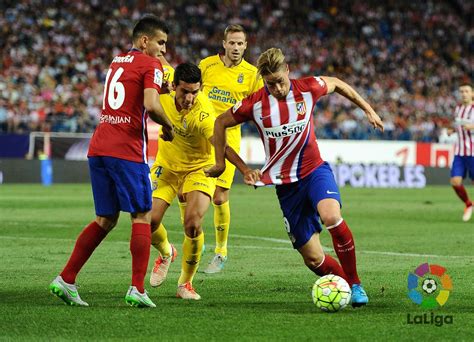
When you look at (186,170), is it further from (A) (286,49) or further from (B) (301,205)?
(A) (286,49)

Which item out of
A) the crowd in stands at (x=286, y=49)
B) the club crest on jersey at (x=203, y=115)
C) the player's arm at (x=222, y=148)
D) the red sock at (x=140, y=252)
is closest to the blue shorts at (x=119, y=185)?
the red sock at (x=140, y=252)

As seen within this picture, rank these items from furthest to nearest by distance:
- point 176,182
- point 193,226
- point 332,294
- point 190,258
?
point 176,182 < point 193,226 < point 190,258 < point 332,294

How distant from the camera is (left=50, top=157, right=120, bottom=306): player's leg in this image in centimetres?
797

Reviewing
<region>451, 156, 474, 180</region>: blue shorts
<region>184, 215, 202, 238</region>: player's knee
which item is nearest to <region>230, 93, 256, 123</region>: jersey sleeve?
<region>184, 215, 202, 238</region>: player's knee

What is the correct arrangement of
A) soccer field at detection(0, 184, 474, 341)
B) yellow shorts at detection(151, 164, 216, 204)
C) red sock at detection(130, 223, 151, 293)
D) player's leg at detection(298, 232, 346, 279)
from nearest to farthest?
soccer field at detection(0, 184, 474, 341), red sock at detection(130, 223, 151, 293), player's leg at detection(298, 232, 346, 279), yellow shorts at detection(151, 164, 216, 204)

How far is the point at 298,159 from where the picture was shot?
8273 millimetres

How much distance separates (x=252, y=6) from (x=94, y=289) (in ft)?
115

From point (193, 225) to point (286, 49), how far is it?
32438 millimetres

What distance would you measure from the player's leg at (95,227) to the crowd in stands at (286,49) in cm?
2361

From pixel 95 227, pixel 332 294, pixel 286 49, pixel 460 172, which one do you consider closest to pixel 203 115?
pixel 95 227

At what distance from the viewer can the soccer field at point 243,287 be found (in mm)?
6703

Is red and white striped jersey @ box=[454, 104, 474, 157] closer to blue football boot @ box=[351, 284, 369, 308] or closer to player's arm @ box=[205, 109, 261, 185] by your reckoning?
player's arm @ box=[205, 109, 261, 185]

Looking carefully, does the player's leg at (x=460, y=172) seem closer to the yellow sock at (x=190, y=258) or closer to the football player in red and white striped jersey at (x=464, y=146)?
the football player in red and white striped jersey at (x=464, y=146)

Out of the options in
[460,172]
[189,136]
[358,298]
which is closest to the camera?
[358,298]
